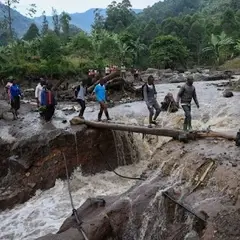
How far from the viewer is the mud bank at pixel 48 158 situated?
42.0ft

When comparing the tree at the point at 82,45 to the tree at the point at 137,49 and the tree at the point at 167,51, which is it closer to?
the tree at the point at 137,49

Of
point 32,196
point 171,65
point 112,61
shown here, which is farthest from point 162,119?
point 171,65

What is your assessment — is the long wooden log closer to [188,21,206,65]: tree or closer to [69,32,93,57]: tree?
[69,32,93,57]: tree

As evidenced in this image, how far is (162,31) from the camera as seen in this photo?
56250mm

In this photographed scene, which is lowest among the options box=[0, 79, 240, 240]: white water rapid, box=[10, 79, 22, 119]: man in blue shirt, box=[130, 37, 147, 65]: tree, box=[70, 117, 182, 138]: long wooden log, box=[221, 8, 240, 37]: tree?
box=[0, 79, 240, 240]: white water rapid

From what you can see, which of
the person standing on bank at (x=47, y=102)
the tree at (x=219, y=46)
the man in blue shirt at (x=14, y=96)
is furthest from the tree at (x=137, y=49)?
the person standing on bank at (x=47, y=102)

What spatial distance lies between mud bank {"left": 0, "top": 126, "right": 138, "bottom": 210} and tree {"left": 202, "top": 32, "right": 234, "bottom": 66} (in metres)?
30.2

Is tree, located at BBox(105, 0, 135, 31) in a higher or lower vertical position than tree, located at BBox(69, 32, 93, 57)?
higher

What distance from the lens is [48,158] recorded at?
13281 mm

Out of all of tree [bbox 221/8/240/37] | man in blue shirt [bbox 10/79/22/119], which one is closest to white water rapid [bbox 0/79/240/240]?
man in blue shirt [bbox 10/79/22/119]

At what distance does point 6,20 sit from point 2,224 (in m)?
27.2

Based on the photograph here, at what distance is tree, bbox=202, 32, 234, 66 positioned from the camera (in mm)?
41653

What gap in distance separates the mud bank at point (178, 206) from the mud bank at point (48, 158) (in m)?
4.05

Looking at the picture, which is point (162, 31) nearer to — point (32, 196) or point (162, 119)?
point (162, 119)
